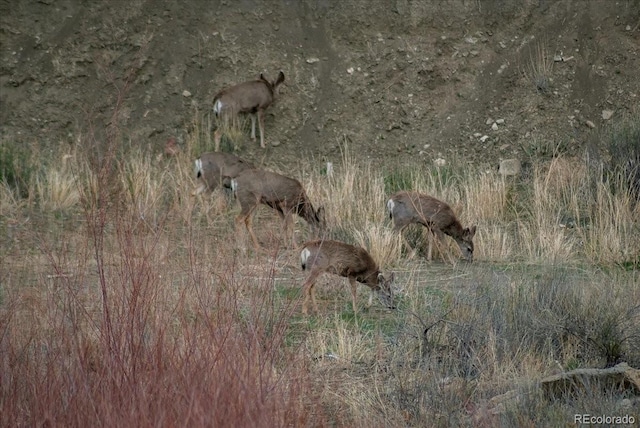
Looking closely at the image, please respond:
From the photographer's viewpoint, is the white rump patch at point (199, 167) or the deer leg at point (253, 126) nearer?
the white rump patch at point (199, 167)

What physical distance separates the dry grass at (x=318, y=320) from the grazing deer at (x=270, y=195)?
37 cm

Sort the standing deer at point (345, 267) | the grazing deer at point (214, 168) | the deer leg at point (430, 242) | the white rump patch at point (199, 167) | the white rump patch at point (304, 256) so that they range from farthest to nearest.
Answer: the white rump patch at point (199, 167), the grazing deer at point (214, 168), the deer leg at point (430, 242), the white rump patch at point (304, 256), the standing deer at point (345, 267)

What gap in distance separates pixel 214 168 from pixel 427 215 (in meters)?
3.67

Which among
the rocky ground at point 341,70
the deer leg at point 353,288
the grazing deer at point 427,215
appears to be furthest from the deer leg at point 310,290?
the rocky ground at point 341,70

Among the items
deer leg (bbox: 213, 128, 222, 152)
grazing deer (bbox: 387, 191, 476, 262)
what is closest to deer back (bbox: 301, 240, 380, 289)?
grazing deer (bbox: 387, 191, 476, 262)

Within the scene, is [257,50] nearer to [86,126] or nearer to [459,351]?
[86,126]

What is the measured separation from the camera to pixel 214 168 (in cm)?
1662

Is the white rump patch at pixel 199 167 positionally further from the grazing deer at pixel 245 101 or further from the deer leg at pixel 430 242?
the deer leg at pixel 430 242

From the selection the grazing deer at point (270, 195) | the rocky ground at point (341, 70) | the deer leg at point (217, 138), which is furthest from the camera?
the rocky ground at point (341, 70)

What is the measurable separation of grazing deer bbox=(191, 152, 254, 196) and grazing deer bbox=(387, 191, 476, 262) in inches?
117

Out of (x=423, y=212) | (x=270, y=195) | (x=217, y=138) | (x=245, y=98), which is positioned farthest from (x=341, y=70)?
(x=423, y=212)

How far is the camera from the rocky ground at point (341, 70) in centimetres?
1998

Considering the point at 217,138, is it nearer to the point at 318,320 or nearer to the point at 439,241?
the point at 439,241

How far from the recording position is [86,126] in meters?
20.6
